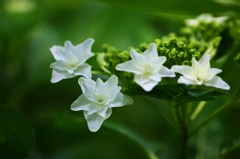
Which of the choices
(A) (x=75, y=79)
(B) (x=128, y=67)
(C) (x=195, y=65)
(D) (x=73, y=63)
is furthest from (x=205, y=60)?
(A) (x=75, y=79)

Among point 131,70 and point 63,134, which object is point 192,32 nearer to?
point 131,70

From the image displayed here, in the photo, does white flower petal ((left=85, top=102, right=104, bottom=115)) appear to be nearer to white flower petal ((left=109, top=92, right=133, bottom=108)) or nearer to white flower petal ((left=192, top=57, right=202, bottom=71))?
white flower petal ((left=109, top=92, right=133, bottom=108))

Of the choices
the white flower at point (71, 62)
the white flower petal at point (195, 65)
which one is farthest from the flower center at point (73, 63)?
the white flower petal at point (195, 65)

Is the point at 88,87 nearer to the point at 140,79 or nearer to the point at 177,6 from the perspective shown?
the point at 140,79

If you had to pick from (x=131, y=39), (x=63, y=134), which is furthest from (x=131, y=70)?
(x=131, y=39)

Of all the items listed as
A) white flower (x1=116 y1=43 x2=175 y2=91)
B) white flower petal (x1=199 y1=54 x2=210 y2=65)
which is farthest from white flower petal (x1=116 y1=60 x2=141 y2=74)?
white flower petal (x1=199 y1=54 x2=210 y2=65)

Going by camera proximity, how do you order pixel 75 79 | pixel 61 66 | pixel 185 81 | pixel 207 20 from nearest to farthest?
1. pixel 185 81
2. pixel 61 66
3. pixel 207 20
4. pixel 75 79
